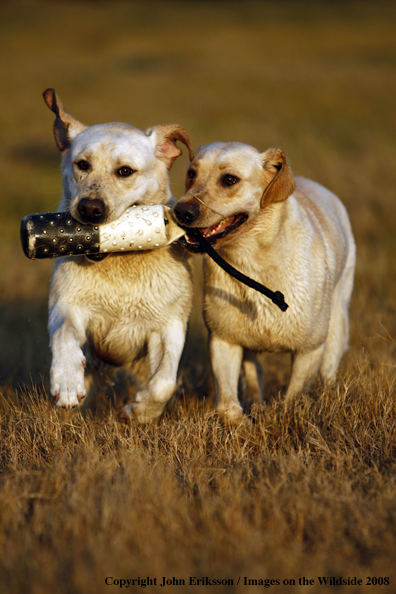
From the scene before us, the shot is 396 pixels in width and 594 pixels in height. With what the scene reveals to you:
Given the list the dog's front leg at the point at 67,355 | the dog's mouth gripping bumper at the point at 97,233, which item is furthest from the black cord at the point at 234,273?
the dog's front leg at the point at 67,355

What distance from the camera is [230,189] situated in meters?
3.92

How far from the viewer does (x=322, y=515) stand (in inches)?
96.3

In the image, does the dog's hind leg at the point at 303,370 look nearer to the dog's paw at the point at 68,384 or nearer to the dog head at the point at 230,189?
the dog head at the point at 230,189

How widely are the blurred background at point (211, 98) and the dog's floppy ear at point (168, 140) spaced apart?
35.2 inches

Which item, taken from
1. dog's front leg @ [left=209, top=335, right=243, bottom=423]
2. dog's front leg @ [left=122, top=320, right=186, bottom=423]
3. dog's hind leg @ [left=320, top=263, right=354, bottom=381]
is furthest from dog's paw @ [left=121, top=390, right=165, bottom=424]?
dog's hind leg @ [left=320, top=263, right=354, bottom=381]

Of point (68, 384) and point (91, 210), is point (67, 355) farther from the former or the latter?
point (91, 210)

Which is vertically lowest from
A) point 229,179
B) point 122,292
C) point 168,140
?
point 122,292

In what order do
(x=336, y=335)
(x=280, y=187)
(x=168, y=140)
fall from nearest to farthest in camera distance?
(x=280, y=187), (x=168, y=140), (x=336, y=335)

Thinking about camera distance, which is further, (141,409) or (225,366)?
(225,366)

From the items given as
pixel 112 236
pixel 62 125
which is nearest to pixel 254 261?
pixel 112 236

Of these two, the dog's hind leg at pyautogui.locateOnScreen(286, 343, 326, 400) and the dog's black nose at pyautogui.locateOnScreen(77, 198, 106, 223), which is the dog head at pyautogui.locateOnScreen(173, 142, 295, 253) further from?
the dog's hind leg at pyautogui.locateOnScreen(286, 343, 326, 400)

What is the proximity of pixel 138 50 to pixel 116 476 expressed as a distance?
35.4 metres

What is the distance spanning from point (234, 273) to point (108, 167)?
Answer: 1.09 m

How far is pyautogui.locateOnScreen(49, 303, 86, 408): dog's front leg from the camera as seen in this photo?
3189 millimetres
